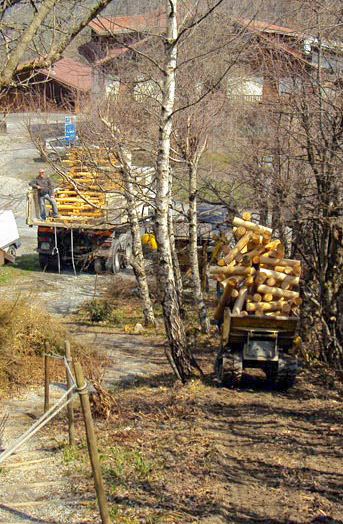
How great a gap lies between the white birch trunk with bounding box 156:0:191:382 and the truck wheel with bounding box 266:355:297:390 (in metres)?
1.22

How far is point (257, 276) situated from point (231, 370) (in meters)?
1.41

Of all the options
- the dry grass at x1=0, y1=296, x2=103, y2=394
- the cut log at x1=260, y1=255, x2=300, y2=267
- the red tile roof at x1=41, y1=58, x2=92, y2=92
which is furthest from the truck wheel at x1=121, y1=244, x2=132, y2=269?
the cut log at x1=260, y1=255, x2=300, y2=267

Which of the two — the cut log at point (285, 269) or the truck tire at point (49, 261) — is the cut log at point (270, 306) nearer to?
the cut log at point (285, 269)

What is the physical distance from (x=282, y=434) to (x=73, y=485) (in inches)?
106

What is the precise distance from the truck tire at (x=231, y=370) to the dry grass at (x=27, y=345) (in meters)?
1.76

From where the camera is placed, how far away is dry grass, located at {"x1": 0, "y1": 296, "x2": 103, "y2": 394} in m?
Answer: 10.2

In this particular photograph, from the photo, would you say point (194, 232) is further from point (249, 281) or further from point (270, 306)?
point (270, 306)

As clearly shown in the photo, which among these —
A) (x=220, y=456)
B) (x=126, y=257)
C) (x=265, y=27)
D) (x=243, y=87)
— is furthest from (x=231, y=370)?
(x=126, y=257)

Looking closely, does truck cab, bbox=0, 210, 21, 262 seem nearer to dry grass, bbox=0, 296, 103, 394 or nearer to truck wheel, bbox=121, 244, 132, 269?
truck wheel, bbox=121, 244, 132, 269

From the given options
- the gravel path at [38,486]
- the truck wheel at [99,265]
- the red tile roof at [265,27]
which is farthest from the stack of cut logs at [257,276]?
the truck wheel at [99,265]

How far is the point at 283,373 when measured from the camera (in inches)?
386

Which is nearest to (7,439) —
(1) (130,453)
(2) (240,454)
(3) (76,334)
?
(1) (130,453)

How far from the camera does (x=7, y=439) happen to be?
784 centimetres

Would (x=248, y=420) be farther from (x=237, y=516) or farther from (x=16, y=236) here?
(x=16, y=236)
